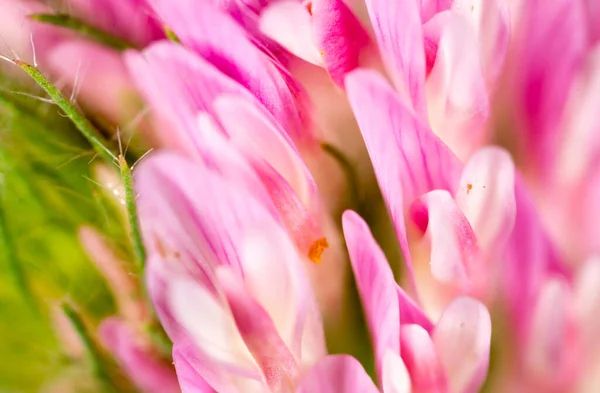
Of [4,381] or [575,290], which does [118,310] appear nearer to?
[4,381]

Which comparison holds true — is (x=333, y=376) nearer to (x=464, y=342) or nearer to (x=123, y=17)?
(x=464, y=342)

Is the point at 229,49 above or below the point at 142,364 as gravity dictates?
above

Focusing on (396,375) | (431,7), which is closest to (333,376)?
(396,375)

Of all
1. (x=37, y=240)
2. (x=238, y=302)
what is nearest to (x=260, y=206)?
(x=238, y=302)

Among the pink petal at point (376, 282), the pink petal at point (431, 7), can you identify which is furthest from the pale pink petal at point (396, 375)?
the pink petal at point (431, 7)

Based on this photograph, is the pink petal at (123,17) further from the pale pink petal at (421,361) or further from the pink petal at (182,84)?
the pale pink petal at (421,361)

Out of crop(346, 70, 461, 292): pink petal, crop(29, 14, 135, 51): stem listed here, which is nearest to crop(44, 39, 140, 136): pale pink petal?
crop(29, 14, 135, 51): stem
